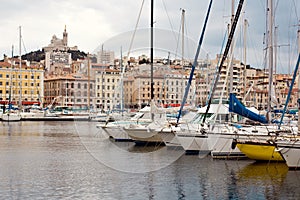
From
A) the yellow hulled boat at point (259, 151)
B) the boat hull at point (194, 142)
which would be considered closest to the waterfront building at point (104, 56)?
the boat hull at point (194, 142)

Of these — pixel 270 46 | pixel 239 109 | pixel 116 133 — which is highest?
pixel 270 46

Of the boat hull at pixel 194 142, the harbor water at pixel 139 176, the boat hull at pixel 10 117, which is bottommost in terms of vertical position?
the harbor water at pixel 139 176

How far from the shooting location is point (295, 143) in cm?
2222

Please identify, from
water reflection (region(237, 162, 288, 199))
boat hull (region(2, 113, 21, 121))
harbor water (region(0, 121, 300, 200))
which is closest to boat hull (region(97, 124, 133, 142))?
harbor water (region(0, 121, 300, 200))

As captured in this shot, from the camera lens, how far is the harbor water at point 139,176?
18672 millimetres

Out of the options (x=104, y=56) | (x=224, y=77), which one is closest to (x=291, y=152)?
(x=104, y=56)

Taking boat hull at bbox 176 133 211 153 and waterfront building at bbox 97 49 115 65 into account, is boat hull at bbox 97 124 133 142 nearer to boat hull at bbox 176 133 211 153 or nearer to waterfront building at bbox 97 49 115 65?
waterfront building at bbox 97 49 115 65

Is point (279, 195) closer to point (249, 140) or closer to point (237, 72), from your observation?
point (249, 140)

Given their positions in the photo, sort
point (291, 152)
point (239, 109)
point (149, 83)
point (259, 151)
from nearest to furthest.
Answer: point (291, 152), point (259, 151), point (239, 109), point (149, 83)

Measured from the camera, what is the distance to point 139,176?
882 inches

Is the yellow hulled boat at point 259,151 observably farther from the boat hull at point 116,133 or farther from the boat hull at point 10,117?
the boat hull at point 10,117

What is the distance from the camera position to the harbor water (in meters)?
18.7

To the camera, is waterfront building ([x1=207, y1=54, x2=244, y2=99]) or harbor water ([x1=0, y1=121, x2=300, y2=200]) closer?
harbor water ([x1=0, y1=121, x2=300, y2=200])

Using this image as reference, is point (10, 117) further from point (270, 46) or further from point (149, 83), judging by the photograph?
point (270, 46)
